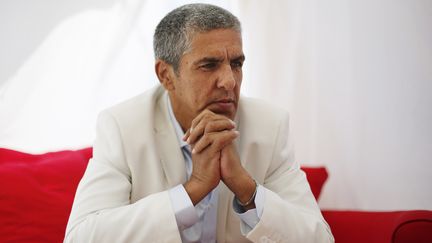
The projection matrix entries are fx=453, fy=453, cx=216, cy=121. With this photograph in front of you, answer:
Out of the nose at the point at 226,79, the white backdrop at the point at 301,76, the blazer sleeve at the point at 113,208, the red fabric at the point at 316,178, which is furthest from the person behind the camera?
the white backdrop at the point at 301,76

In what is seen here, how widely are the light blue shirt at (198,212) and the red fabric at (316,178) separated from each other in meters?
0.66

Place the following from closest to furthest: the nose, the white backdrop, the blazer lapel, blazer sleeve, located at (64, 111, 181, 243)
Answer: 1. blazer sleeve, located at (64, 111, 181, 243)
2. the nose
3. the blazer lapel
4. the white backdrop

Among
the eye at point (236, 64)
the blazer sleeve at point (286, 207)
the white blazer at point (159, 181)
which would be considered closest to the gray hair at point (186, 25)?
the eye at point (236, 64)

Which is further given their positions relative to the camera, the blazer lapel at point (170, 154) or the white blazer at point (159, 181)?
the blazer lapel at point (170, 154)

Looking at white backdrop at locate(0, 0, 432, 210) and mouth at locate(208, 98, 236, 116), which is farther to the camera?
white backdrop at locate(0, 0, 432, 210)

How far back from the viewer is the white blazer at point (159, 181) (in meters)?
1.30

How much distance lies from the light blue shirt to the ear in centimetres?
9

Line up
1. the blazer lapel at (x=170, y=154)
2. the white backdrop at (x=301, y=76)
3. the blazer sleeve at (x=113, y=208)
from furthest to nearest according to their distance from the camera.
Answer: the white backdrop at (x=301, y=76)
the blazer lapel at (x=170, y=154)
the blazer sleeve at (x=113, y=208)

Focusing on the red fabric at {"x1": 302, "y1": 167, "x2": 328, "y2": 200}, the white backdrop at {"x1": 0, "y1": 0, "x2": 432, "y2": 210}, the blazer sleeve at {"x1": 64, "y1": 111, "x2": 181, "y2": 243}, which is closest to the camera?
the blazer sleeve at {"x1": 64, "y1": 111, "x2": 181, "y2": 243}

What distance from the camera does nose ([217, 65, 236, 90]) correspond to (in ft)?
4.64

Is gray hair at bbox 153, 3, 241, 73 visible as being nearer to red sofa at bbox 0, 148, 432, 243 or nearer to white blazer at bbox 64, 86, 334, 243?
white blazer at bbox 64, 86, 334, 243

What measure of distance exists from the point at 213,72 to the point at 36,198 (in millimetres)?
820

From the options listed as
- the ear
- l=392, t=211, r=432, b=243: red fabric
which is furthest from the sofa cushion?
l=392, t=211, r=432, b=243: red fabric

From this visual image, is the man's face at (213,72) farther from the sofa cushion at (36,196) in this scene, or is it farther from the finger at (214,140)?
the sofa cushion at (36,196)
